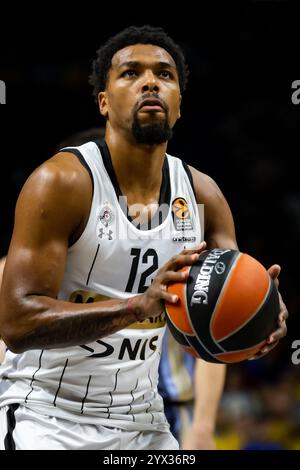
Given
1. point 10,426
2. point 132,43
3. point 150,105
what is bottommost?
point 10,426

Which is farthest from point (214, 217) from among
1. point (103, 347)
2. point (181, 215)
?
point (103, 347)

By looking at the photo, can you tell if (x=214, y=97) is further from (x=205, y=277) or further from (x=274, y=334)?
(x=205, y=277)

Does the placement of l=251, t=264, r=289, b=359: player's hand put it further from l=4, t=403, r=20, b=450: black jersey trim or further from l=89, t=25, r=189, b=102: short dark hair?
l=89, t=25, r=189, b=102: short dark hair

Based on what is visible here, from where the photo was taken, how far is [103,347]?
3297mm

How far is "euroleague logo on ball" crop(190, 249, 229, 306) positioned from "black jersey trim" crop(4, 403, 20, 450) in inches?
37.7

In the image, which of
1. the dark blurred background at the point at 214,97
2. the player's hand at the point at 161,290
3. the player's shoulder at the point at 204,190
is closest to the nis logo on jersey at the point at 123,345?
the player's hand at the point at 161,290

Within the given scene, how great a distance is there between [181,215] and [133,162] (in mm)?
313

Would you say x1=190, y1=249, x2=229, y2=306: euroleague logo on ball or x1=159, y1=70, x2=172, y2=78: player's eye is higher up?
x1=159, y1=70, x2=172, y2=78: player's eye

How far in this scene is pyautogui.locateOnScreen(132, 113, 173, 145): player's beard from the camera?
343 centimetres

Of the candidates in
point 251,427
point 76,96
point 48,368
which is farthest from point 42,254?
point 76,96

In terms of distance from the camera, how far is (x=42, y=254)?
3.02 m

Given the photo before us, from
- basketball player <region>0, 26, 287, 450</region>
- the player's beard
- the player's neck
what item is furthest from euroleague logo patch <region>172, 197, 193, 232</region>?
the player's beard

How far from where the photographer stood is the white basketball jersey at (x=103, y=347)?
326 cm

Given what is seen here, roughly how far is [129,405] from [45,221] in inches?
35.3
